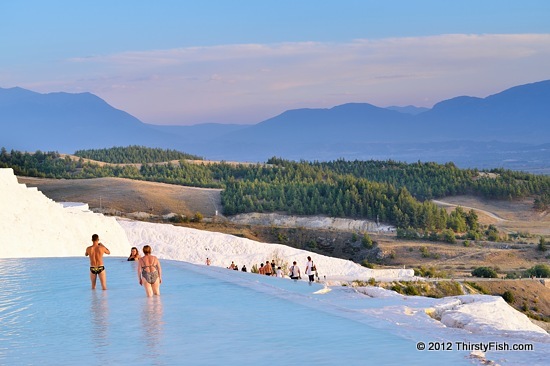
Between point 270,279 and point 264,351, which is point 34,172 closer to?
point 270,279

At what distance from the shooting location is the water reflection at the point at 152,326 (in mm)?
12469

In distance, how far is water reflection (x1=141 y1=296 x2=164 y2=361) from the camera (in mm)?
12469

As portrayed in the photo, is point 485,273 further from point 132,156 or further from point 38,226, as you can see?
point 132,156

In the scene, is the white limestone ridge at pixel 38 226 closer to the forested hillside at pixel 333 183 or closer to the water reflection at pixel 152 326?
the water reflection at pixel 152 326

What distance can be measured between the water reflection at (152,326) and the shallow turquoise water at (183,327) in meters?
0.01

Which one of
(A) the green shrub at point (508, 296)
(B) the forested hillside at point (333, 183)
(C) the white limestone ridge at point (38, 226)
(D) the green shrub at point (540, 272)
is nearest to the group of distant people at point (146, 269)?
(C) the white limestone ridge at point (38, 226)

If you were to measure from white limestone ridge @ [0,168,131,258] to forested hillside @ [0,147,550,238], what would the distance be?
4540cm

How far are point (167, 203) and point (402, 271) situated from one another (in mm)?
35563

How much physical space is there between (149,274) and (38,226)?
9963mm

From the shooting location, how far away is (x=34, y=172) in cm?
9356

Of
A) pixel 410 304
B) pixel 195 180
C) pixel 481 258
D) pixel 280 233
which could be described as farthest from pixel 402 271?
pixel 195 180

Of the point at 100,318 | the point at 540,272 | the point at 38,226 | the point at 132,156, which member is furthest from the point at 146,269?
the point at 132,156

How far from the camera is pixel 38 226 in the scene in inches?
1019

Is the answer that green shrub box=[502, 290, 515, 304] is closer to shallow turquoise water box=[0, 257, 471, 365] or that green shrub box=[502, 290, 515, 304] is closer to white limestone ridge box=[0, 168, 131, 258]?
white limestone ridge box=[0, 168, 131, 258]
